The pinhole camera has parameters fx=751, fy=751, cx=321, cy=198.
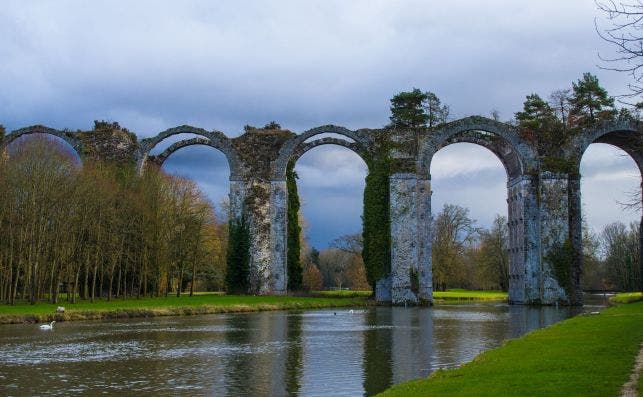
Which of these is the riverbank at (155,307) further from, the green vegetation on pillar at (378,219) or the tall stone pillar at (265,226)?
the green vegetation on pillar at (378,219)

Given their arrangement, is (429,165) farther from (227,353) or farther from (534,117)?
(227,353)

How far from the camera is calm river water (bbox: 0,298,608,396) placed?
44.0ft

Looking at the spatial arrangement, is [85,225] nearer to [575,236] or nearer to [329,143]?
[329,143]

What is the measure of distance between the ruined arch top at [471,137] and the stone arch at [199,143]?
12158 mm

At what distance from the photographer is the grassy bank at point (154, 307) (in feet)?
101

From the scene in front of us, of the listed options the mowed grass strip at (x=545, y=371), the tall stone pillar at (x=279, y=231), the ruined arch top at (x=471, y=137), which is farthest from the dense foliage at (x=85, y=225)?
the mowed grass strip at (x=545, y=371)

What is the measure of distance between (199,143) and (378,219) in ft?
42.8

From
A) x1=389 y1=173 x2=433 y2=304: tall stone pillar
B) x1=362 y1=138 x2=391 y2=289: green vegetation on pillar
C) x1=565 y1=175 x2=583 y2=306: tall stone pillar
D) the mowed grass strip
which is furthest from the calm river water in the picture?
x1=565 y1=175 x2=583 y2=306: tall stone pillar

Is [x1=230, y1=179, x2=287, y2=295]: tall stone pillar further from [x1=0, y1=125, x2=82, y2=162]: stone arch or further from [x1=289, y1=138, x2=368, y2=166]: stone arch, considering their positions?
[x1=0, y1=125, x2=82, y2=162]: stone arch

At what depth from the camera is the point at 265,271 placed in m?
48.4

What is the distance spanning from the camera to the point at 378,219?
47.9 metres

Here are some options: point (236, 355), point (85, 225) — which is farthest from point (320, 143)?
point (236, 355)

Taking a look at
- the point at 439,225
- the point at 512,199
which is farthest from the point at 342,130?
the point at 439,225

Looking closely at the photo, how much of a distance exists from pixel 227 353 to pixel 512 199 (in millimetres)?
35315
